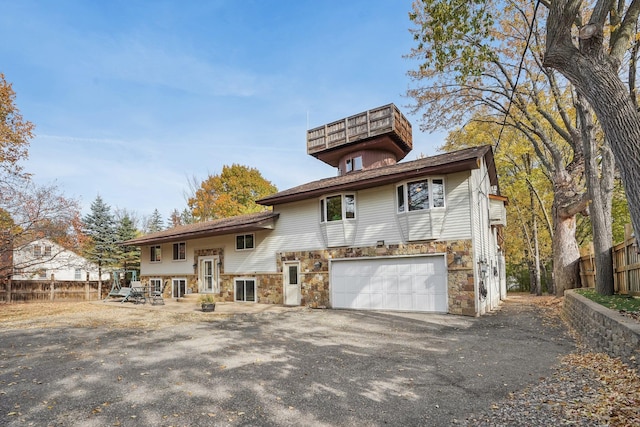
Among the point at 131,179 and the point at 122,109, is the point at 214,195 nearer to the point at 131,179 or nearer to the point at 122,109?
the point at 131,179

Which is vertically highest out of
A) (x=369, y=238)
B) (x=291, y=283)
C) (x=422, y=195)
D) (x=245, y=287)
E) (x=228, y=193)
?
(x=228, y=193)

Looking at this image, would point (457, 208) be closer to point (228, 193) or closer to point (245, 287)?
point (245, 287)

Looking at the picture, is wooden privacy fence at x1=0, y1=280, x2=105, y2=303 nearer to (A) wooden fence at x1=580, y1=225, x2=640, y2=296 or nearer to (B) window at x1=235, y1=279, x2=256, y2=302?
(B) window at x1=235, y1=279, x2=256, y2=302

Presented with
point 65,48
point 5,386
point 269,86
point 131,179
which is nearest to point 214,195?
point 131,179

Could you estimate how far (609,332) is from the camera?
5.67 metres

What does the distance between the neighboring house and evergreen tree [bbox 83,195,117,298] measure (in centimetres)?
1159

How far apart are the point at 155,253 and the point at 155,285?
74.6 inches

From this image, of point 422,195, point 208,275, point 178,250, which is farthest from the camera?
point 178,250

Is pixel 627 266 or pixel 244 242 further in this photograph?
pixel 244 242

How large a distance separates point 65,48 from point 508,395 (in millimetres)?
14004

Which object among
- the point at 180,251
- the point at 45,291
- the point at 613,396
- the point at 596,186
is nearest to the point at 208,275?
the point at 180,251

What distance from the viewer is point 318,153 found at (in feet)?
61.4

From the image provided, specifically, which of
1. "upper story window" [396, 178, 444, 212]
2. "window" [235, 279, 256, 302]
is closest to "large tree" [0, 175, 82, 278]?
"window" [235, 279, 256, 302]

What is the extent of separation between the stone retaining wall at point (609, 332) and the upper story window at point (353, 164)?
35.8ft
